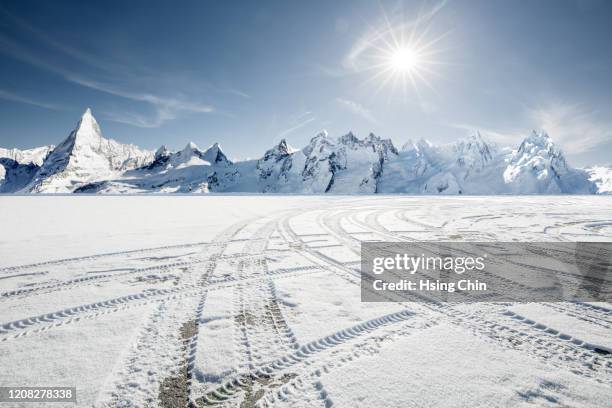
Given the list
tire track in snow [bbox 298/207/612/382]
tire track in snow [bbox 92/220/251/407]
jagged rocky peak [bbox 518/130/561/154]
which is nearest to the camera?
tire track in snow [bbox 92/220/251/407]

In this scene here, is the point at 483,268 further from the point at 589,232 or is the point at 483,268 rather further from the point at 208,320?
the point at 589,232

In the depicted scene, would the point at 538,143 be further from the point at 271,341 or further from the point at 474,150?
the point at 271,341

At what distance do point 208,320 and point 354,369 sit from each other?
225cm

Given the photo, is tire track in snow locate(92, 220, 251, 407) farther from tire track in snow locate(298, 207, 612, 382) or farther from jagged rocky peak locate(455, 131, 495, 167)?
jagged rocky peak locate(455, 131, 495, 167)

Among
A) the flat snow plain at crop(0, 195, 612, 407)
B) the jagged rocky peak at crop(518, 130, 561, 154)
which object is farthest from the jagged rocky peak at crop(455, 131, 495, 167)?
the flat snow plain at crop(0, 195, 612, 407)

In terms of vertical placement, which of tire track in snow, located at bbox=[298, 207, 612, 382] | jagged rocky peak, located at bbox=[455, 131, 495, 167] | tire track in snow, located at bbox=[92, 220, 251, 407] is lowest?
tire track in snow, located at bbox=[92, 220, 251, 407]

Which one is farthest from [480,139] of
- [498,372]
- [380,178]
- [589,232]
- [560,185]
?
[498,372]

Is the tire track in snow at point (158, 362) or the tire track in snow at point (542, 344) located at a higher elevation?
the tire track in snow at point (542, 344)

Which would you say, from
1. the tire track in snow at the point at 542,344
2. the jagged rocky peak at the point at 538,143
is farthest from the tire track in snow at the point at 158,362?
the jagged rocky peak at the point at 538,143

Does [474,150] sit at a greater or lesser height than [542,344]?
greater

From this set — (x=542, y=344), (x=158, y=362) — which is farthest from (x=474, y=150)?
(x=158, y=362)

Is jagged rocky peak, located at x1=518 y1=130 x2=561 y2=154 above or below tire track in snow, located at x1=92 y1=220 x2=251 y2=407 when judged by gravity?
above

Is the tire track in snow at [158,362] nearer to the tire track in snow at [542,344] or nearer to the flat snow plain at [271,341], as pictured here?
the flat snow plain at [271,341]

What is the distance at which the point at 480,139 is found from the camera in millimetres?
184250
